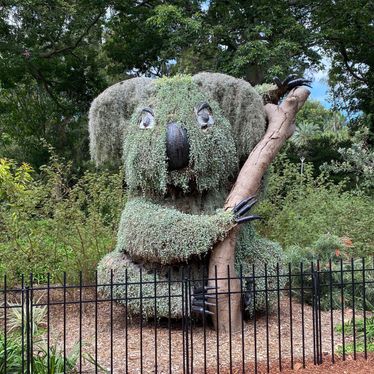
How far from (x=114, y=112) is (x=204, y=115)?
3.95ft

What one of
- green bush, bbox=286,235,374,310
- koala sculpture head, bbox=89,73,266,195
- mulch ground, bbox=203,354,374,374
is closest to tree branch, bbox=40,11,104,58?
koala sculpture head, bbox=89,73,266,195

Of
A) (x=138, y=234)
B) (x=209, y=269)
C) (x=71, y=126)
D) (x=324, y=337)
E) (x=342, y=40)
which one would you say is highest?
(x=342, y=40)

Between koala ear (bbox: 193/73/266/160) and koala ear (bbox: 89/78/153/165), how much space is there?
779mm

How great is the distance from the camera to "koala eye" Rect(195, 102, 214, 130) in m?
6.54

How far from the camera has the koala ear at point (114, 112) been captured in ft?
22.8

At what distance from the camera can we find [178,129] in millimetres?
6383

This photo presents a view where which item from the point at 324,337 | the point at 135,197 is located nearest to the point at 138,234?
the point at 135,197

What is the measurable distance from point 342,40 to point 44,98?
10.4 metres

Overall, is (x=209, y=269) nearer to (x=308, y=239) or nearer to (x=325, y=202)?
(x=308, y=239)

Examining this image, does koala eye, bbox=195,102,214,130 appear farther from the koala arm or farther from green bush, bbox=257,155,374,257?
green bush, bbox=257,155,374,257

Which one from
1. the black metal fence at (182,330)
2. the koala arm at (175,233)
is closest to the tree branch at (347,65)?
the black metal fence at (182,330)

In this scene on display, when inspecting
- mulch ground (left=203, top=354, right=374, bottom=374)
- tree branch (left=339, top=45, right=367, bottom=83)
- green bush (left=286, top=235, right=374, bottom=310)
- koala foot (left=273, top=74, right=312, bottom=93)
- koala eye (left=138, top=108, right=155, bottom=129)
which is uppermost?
tree branch (left=339, top=45, right=367, bottom=83)

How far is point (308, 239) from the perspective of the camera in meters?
9.75

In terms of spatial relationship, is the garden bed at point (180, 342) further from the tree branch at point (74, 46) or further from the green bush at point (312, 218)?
the tree branch at point (74, 46)
